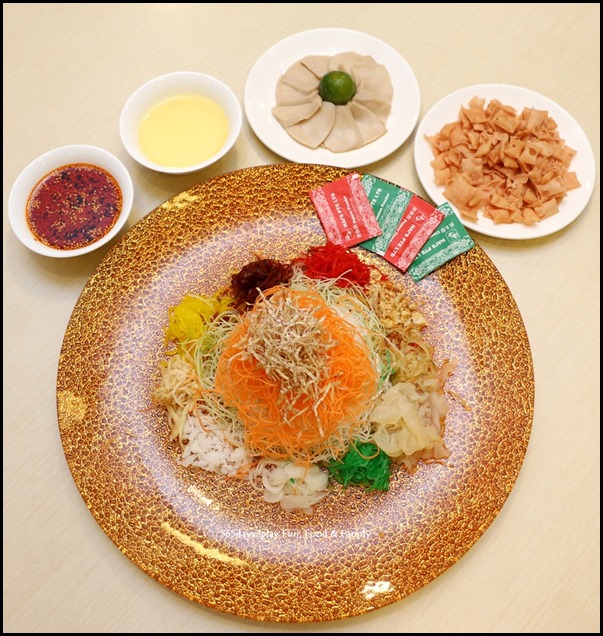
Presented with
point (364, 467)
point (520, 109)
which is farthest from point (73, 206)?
point (520, 109)

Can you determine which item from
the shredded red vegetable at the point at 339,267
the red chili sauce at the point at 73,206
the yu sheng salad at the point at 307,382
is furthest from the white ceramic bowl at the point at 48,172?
the shredded red vegetable at the point at 339,267

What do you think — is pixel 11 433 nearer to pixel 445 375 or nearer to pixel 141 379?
pixel 141 379

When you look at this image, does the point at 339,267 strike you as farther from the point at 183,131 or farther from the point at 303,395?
the point at 183,131

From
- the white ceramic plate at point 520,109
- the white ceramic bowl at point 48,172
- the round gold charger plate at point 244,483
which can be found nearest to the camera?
the round gold charger plate at point 244,483

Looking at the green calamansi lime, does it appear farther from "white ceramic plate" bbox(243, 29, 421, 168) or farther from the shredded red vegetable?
the shredded red vegetable

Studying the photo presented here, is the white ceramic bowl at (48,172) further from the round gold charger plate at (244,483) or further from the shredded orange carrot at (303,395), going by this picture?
the shredded orange carrot at (303,395)

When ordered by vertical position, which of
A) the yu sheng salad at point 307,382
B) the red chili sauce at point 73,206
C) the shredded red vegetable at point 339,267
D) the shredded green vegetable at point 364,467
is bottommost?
the shredded green vegetable at point 364,467
